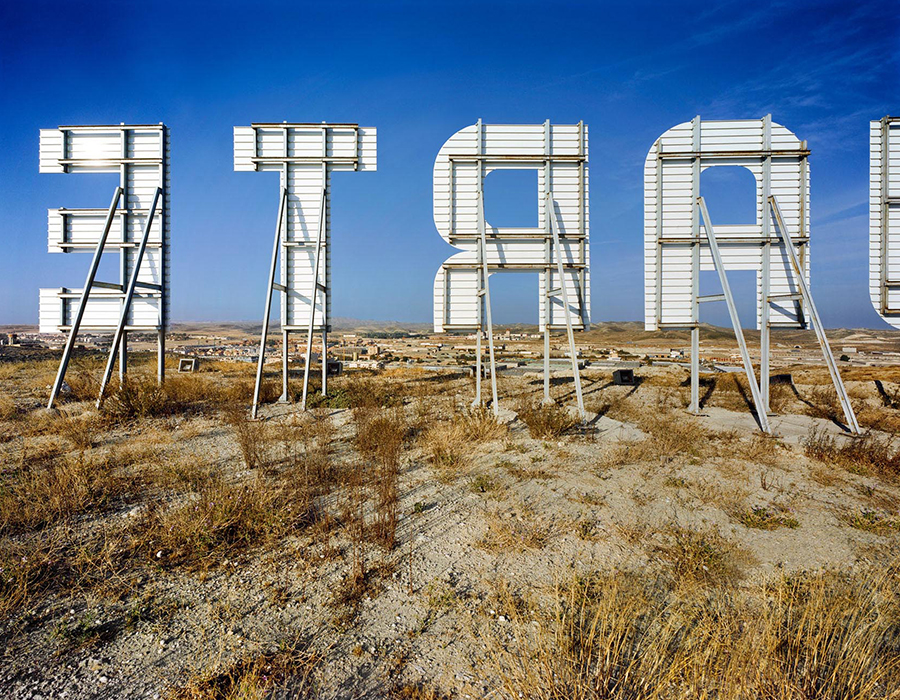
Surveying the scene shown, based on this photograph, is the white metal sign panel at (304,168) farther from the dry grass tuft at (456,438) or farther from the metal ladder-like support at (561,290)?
the dry grass tuft at (456,438)

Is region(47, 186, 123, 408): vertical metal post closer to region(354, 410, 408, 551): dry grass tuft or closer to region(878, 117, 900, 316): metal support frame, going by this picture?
region(354, 410, 408, 551): dry grass tuft

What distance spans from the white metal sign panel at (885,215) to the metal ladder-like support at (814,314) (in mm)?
2494

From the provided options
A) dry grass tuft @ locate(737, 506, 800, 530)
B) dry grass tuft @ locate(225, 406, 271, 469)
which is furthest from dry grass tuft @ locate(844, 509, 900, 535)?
dry grass tuft @ locate(225, 406, 271, 469)

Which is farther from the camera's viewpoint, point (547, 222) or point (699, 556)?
point (547, 222)

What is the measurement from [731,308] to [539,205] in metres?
4.86

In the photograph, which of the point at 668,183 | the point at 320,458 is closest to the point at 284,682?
the point at 320,458

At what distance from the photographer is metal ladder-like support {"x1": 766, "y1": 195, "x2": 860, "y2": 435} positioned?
332 inches

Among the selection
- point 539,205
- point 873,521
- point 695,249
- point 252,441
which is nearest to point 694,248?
point 695,249

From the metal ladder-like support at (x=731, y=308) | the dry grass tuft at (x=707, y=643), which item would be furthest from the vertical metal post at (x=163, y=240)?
the metal ladder-like support at (x=731, y=308)

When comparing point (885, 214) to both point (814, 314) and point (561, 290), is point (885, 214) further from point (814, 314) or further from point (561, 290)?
point (561, 290)

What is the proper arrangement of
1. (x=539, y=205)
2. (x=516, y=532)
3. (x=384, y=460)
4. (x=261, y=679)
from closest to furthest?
(x=261, y=679) → (x=516, y=532) → (x=384, y=460) → (x=539, y=205)

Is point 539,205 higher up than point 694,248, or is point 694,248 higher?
point 539,205

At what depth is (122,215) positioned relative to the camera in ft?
38.1

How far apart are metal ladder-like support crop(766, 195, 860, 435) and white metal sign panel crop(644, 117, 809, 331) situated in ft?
0.79
